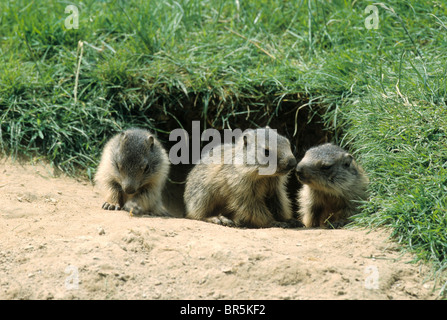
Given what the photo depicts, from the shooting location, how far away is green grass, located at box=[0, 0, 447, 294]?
23.0 feet

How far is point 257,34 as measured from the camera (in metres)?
8.57

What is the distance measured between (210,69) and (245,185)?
2.03m

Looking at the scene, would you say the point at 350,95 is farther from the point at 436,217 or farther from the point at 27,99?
the point at 27,99

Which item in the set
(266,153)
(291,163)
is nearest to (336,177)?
(291,163)

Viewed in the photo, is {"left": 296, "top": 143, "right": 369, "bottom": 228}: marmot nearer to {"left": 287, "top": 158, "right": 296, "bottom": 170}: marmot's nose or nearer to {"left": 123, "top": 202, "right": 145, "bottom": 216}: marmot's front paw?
{"left": 287, "top": 158, "right": 296, "bottom": 170}: marmot's nose

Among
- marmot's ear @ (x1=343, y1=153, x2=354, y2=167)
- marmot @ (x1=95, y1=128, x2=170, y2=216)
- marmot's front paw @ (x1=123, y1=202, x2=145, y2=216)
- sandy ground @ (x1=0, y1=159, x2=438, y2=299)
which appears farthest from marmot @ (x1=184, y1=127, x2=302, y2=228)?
sandy ground @ (x1=0, y1=159, x2=438, y2=299)

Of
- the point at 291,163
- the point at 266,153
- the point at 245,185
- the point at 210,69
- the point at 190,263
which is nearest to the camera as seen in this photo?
the point at 190,263

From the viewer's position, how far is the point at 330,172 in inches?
262

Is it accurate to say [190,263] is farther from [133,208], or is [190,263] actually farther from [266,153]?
[266,153]

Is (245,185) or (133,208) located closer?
(133,208)

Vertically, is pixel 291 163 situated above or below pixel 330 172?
above

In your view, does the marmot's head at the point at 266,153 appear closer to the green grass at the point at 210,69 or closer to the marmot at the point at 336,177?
the marmot at the point at 336,177

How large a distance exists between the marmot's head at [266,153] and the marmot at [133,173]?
1029 mm
